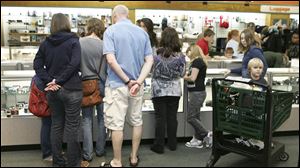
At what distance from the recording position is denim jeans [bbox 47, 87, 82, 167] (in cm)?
316

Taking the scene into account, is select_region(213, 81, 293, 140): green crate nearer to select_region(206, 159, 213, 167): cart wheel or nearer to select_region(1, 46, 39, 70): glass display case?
select_region(206, 159, 213, 167): cart wheel

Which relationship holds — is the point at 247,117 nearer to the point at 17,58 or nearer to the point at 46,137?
the point at 46,137

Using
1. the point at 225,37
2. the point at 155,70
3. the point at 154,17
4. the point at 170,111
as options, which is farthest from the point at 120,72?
the point at 225,37

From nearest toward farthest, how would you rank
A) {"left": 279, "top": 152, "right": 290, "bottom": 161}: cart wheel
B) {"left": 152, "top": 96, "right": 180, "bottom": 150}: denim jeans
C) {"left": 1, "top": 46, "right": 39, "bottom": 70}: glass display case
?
{"left": 279, "top": 152, "right": 290, "bottom": 161}: cart wheel → {"left": 152, "top": 96, "right": 180, "bottom": 150}: denim jeans → {"left": 1, "top": 46, "right": 39, "bottom": 70}: glass display case

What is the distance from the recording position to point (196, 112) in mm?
4094

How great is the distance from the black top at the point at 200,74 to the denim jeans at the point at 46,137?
1.61 meters

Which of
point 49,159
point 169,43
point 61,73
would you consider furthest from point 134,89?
point 49,159

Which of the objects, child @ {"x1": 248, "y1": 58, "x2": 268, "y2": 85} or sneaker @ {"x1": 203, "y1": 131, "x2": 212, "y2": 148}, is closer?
child @ {"x1": 248, "y1": 58, "x2": 268, "y2": 85}

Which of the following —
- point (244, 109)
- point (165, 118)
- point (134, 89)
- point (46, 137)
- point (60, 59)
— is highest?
point (60, 59)

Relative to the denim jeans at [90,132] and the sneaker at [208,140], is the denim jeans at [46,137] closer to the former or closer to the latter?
the denim jeans at [90,132]

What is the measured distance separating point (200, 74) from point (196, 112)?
46 cm

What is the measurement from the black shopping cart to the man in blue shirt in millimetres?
733

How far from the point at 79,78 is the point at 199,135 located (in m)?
1.67

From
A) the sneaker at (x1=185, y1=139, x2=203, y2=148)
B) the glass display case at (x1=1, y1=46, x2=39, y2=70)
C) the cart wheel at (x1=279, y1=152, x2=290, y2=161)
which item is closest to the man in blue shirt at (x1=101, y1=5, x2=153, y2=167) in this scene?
the sneaker at (x1=185, y1=139, x2=203, y2=148)
